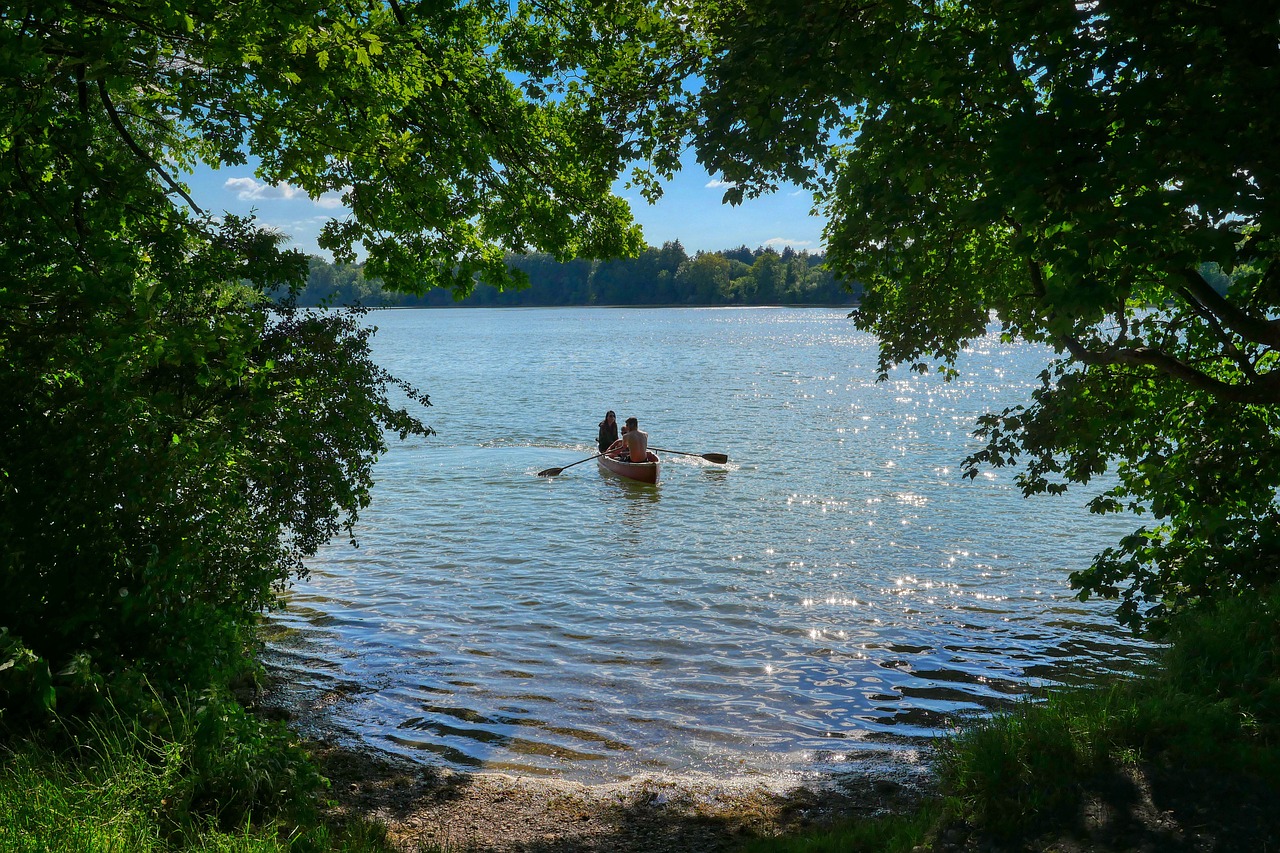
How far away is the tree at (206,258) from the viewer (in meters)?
5.80

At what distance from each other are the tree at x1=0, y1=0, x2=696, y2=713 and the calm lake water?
7.98 ft

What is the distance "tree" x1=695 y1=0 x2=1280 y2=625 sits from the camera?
4.91m

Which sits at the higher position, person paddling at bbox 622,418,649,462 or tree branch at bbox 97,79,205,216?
tree branch at bbox 97,79,205,216

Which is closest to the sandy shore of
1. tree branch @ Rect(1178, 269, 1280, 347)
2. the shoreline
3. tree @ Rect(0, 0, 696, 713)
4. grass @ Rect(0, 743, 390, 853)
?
the shoreline

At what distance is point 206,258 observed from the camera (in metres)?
7.89

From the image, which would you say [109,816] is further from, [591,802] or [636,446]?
[636,446]

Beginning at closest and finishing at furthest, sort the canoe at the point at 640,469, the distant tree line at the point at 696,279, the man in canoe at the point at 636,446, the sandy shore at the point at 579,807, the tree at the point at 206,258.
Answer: the tree at the point at 206,258, the sandy shore at the point at 579,807, the canoe at the point at 640,469, the man in canoe at the point at 636,446, the distant tree line at the point at 696,279

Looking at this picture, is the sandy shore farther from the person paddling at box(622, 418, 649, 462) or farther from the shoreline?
the person paddling at box(622, 418, 649, 462)

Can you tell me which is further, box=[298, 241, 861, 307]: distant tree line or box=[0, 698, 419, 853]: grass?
box=[298, 241, 861, 307]: distant tree line

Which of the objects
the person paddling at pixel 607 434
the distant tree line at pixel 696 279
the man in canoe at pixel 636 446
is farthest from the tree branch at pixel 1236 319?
the distant tree line at pixel 696 279

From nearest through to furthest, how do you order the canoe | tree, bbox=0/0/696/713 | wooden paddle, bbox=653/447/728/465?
1. tree, bbox=0/0/696/713
2. the canoe
3. wooden paddle, bbox=653/447/728/465

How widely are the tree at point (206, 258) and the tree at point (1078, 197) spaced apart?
2336mm

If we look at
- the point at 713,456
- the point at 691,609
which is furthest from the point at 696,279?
the point at 691,609

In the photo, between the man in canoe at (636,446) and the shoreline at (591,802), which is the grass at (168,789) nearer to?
the shoreline at (591,802)
